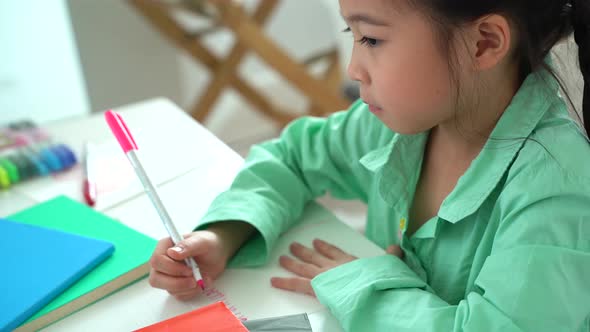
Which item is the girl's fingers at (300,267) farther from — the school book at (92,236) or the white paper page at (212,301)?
the school book at (92,236)

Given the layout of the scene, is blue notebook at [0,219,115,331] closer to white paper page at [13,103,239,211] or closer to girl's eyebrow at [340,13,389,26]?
white paper page at [13,103,239,211]

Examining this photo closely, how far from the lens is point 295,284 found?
583 mm

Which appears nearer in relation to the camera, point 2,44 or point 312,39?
point 2,44

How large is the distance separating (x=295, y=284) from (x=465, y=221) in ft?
0.62

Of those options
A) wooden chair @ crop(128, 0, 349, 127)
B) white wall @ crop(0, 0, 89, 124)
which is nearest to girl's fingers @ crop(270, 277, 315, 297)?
wooden chair @ crop(128, 0, 349, 127)

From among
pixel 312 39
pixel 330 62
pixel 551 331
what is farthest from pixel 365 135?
pixel 312 39

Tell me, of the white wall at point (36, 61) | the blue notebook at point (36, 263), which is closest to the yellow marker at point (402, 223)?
the blue notebook at point (36, 263)

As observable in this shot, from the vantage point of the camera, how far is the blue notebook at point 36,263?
56cm

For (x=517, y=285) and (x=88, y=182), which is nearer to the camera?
(x=517, y=285)

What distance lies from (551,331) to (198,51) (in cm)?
175

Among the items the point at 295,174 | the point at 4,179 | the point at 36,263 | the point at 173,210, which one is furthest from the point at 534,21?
the point at 4,179

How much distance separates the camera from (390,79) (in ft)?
1.85

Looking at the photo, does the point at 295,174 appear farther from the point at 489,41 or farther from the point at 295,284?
the point at 489,41

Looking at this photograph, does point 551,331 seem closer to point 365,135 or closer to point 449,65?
point 449,65
